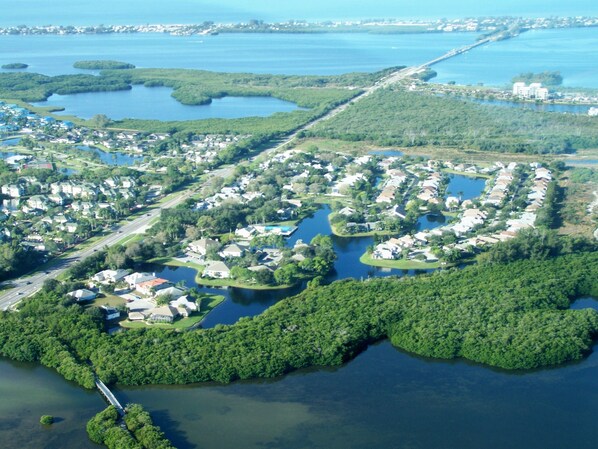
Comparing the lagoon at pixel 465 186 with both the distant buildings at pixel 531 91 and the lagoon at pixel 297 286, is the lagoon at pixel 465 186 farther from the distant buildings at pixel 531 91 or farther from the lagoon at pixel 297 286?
the distant buildings at pixel 531 91

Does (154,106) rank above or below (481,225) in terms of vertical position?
above

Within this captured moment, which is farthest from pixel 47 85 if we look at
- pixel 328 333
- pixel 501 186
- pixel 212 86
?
pixel 328 333

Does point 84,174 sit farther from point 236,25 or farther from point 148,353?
point 236,25

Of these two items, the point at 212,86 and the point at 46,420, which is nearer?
the point at 46,420

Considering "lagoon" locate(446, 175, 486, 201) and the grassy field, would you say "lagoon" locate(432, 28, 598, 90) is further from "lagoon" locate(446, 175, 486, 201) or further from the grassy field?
the grassy field

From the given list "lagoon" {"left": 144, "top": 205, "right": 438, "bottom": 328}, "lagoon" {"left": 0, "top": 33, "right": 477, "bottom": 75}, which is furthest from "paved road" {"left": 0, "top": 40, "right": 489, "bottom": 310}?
"lagoon" {"left": 0, "top": 33, "right": 477, "bottom": 75}

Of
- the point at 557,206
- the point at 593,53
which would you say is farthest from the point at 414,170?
the point at 593,53

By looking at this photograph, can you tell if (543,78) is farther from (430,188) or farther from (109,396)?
(109,396)
